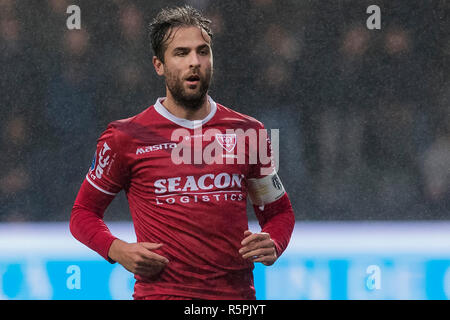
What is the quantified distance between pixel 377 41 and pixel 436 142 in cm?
83

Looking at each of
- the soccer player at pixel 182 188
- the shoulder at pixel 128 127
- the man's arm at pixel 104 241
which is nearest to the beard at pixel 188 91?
the soccer player at pixel 182 188

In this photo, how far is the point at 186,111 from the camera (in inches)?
80.5

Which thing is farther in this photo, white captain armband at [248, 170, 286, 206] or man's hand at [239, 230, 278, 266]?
white captain armband at [248, 170, 286, 206]

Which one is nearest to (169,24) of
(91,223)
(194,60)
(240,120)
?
(194,60)

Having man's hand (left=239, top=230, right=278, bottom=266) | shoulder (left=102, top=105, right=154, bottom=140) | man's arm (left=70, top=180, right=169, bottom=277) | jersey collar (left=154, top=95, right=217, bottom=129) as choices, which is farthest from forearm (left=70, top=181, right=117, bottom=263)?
man's hand (left=239, top=230, right=278, bottom=266)

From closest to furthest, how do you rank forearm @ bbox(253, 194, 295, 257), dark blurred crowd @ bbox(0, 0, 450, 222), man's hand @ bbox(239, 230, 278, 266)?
1. man's hand @ bbox(239, 230, 278, 266)
2. forearm @ bbox(253, 194, 295, 257)
3. dark blurred crowd @ bbox(0, 0, 450, 222)

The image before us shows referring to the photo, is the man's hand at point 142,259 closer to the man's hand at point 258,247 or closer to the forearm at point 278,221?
the man's hand at point 258,247

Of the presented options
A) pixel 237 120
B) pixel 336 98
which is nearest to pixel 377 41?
pixel 336 98

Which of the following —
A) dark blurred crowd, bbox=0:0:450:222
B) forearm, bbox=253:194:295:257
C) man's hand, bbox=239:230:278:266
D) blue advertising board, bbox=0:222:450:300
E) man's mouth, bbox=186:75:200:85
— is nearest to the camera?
man's hand, bbox=239:230:278:266

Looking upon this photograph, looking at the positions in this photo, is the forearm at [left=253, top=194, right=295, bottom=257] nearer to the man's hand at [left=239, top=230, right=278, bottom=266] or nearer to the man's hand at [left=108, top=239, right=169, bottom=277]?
the man's hand at [left=239, top=230, right=278, bottom=266]

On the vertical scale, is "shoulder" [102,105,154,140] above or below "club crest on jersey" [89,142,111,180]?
above

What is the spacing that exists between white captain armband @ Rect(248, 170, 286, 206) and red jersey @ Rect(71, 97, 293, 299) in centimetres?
4

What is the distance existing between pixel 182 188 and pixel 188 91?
0.92 feet

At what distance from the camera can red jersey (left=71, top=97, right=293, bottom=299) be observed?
193 centimetres
